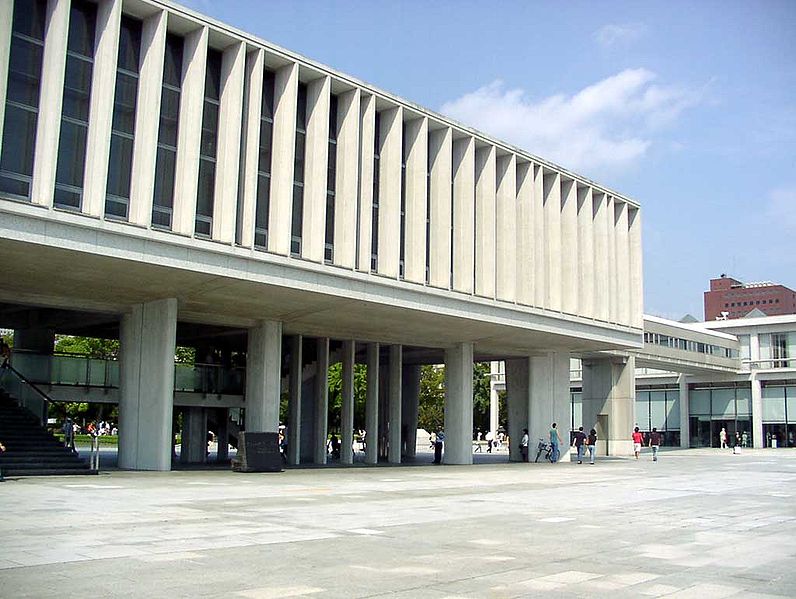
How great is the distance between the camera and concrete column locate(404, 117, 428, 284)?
33.1 meters

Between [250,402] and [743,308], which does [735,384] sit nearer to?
[250,402]

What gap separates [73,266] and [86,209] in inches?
85.8

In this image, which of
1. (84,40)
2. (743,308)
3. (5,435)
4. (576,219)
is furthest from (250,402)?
(743,308)

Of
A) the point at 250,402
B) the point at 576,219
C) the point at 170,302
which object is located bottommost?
the point at 250,402

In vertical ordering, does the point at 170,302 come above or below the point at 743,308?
below

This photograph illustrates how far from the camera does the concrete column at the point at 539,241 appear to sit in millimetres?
38969

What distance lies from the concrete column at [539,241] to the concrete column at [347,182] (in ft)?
37.8

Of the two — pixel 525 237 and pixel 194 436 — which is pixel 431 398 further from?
pixel 525 237

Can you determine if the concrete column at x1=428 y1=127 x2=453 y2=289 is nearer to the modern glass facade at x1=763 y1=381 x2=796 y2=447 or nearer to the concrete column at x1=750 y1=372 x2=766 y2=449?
the modern glass facade at x1=763 y1=381 x2=796 y2=447

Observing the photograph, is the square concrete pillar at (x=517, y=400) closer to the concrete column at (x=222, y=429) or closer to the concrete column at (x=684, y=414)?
the concrete column at (x=222, y=429)

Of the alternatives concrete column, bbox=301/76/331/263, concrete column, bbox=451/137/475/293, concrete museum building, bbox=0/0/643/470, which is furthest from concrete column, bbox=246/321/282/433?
concrete column, bbox=451/137/475/293

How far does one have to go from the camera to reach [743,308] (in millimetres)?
193500

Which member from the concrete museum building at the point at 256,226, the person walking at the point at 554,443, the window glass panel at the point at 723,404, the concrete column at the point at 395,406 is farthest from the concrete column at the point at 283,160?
the window glass panel at the point at 723,404

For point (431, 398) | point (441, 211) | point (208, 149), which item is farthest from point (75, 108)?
point (431, 398)
